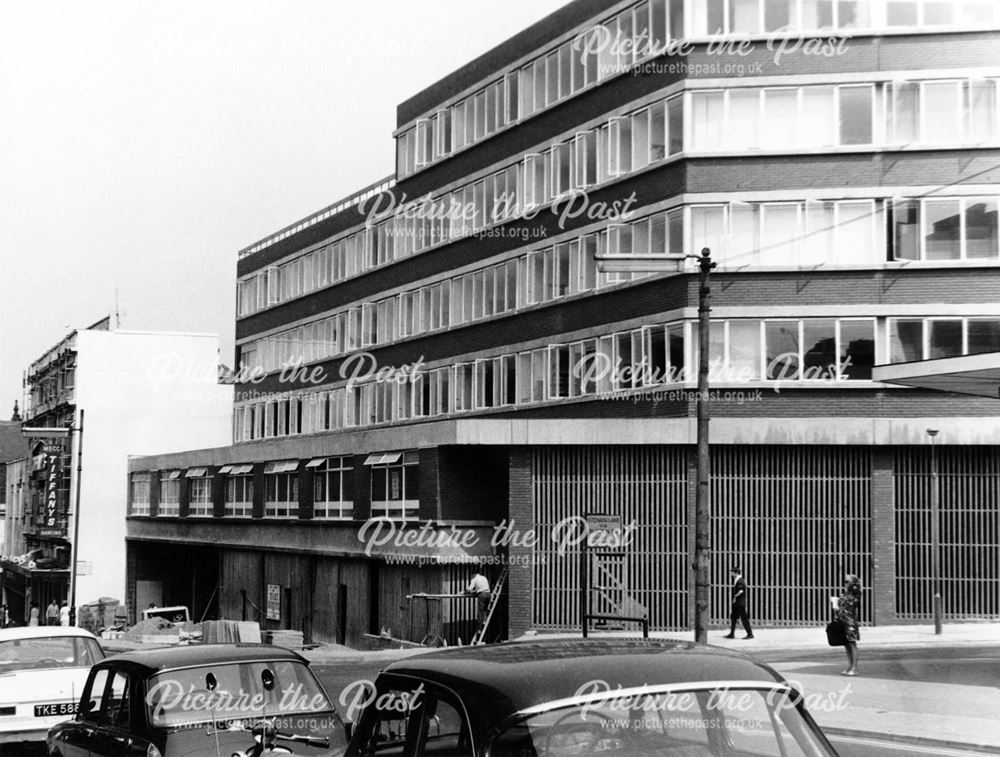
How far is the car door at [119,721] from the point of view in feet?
31.1

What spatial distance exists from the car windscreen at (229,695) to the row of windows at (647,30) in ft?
94.0

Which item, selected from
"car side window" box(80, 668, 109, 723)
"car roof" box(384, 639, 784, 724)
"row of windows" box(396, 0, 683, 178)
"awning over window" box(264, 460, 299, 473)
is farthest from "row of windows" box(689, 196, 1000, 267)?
"car roof" box(384, 639, 784, 724)

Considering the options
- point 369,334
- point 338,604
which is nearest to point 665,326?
point 338,604

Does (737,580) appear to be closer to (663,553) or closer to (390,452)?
(663,553)

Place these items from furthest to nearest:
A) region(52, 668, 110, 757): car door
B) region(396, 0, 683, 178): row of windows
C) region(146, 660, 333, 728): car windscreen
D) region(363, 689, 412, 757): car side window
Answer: region(396, 0, 683, 178): row of windows, region(52, 668, 110, 757): car door, region(146, 660, 333, 728): car windscreen, region(363, 689, 412, 757): car side window

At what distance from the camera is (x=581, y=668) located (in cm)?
565

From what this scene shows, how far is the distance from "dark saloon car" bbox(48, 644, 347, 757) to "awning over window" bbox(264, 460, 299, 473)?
1393 inches

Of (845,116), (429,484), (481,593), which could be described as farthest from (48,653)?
(845,116)

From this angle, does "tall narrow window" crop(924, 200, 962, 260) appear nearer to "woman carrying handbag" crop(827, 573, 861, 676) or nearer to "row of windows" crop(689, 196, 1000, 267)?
"row of windows" crop(689, 196, 1000, 267)

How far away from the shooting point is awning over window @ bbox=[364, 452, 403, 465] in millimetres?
37459

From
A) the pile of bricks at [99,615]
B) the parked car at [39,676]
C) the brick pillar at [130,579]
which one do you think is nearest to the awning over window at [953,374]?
the parked car at [39,676]

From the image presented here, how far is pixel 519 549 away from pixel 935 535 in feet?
32.9

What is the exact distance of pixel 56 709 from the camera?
561 inches

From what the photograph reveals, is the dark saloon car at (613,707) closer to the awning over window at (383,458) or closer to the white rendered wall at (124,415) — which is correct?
the awning over window at (383,458)
